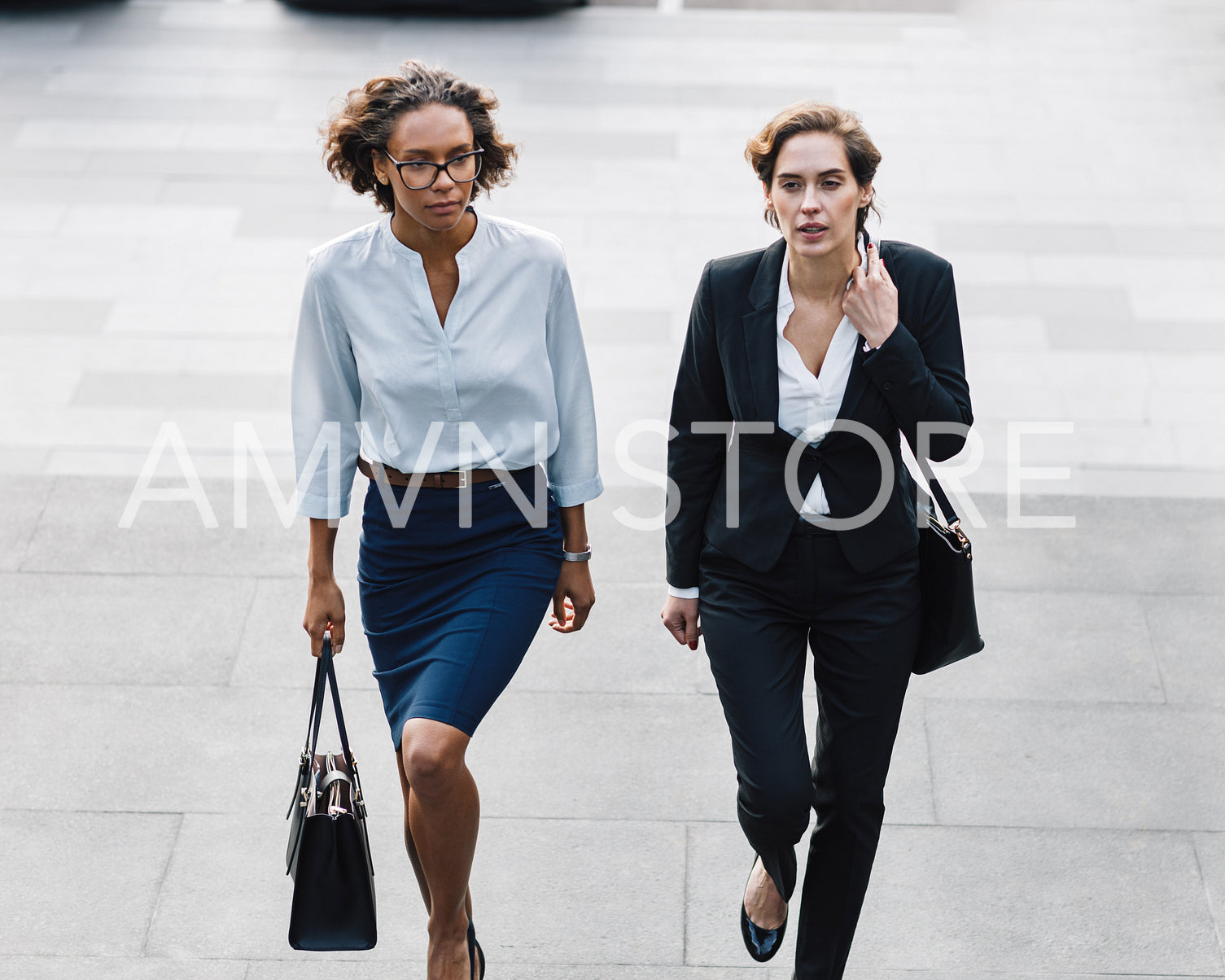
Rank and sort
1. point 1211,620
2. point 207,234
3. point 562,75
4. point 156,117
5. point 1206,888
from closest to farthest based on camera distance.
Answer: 1. point 1206,888
2. point 1211,620
3. point 207,234
4. point 156,117
5. point 562,75

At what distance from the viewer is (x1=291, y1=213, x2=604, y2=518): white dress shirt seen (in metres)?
3.41

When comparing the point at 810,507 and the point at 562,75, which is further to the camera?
the point at 562,75

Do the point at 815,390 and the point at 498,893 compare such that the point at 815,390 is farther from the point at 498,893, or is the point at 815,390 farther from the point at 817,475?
the point at 498,893

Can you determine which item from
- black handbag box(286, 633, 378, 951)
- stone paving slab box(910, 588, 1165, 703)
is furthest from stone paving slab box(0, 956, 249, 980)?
stone paving slab box(910, 588, 1165, 703)

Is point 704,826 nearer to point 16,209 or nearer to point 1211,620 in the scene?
point 1211,620

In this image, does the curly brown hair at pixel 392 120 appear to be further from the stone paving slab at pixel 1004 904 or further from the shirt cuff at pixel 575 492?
the stone paving slab at pixel 1004 904

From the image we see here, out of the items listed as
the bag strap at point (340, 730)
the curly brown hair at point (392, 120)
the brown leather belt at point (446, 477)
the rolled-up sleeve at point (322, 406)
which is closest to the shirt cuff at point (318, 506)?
the rolled-up sleeve at point (322, 406)

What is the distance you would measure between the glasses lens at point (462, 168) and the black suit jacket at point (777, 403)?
57 centimetres

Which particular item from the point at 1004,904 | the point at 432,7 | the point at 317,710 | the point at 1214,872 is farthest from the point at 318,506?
the point at 432,7

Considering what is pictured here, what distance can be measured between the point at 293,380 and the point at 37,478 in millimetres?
2971

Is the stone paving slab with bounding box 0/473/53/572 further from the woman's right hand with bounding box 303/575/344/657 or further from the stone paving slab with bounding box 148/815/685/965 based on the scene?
the woman's right hand with bounding box 303/575/344/657

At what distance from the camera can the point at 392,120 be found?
3.29 metres

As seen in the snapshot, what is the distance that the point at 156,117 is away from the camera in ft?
32.1

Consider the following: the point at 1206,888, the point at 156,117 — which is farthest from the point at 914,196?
the point at 1206,888
